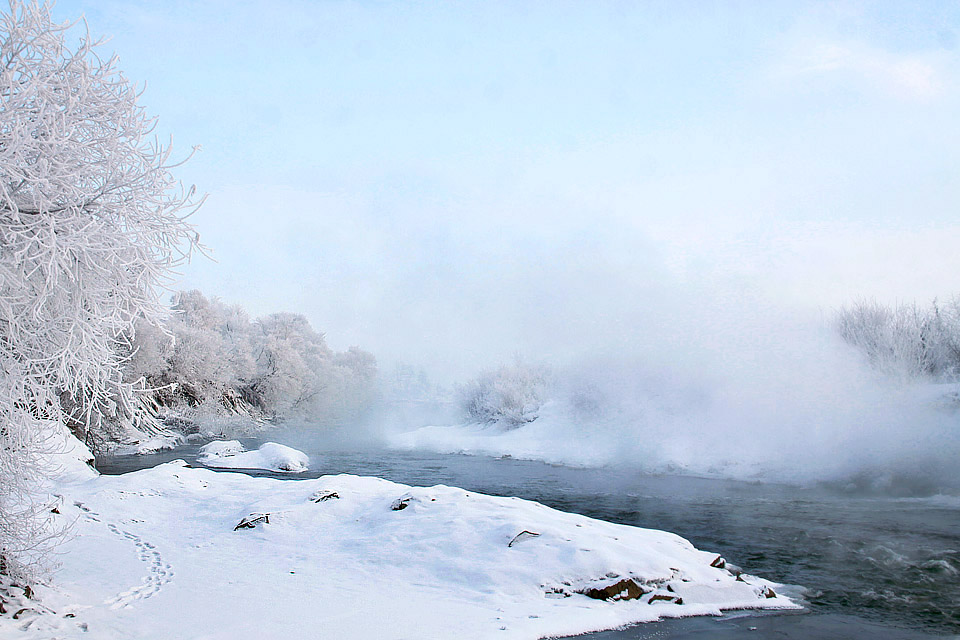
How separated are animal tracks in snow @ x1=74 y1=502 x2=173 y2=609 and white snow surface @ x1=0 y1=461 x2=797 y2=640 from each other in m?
0.02

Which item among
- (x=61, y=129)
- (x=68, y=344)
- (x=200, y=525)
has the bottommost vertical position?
(x=200, y=525)

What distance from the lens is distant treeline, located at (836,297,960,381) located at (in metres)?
29.2

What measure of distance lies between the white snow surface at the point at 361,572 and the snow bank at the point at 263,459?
11.0m

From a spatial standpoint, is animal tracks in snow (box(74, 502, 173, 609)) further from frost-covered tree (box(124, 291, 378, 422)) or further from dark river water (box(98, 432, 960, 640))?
frost-covered tree (box(124, 291, 378, 422))

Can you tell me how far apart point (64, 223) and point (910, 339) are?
3564 cm

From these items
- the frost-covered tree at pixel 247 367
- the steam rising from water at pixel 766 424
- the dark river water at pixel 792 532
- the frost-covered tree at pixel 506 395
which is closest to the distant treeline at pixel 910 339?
the steam rising from water at pixel 766 424

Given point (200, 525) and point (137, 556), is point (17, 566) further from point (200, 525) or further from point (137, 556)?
point (200, 525)

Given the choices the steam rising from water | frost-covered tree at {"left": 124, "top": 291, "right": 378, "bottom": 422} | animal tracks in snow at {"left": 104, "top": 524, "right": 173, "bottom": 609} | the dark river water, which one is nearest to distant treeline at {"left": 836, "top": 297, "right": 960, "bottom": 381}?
the steam rising from water

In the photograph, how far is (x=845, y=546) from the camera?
39.9 feet

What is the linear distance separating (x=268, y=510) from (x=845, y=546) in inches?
460

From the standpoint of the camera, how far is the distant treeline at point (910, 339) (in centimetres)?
2919

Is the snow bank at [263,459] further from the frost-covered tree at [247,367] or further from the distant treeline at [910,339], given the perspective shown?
the distant treeline at [910,339]

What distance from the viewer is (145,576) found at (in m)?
8.23

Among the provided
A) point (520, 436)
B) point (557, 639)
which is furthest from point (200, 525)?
point (520, 436)
